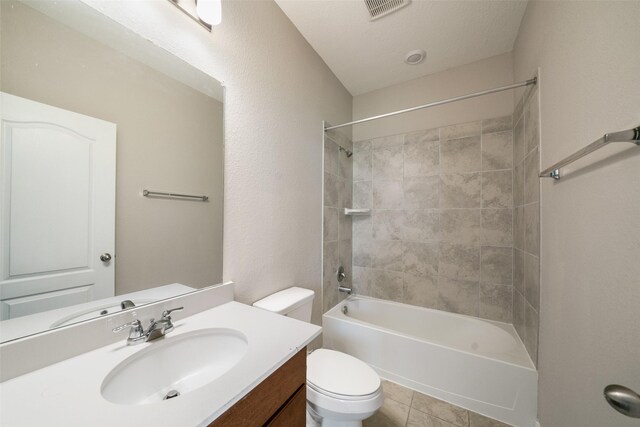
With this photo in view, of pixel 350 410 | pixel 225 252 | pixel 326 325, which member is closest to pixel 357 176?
pixel 326 325

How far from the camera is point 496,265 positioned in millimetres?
1768

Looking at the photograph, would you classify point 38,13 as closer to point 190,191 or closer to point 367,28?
point 190,191

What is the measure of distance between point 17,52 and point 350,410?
1.64 meters

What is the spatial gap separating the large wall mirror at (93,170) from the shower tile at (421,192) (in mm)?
1742

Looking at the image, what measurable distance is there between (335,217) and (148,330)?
1.54 m

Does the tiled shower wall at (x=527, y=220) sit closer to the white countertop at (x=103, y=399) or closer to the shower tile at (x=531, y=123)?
the shower tile at (x=531, y=123)

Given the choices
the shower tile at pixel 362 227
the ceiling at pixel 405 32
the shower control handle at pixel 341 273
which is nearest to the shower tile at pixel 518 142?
the ceiling at pixel 405 32

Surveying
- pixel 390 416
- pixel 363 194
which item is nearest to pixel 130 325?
pixel 390 416

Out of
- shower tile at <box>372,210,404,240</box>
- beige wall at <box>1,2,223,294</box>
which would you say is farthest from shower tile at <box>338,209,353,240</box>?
beige wall at <box>1,2,223,294</box>

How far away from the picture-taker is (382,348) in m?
1.65

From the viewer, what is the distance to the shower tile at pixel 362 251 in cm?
229

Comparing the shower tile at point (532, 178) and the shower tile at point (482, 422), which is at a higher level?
the shower tile at point (532, 178)

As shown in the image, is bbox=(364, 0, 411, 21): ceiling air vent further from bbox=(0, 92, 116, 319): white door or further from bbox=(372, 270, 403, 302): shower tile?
bbox=(372, 270, 403, 302): shower tile

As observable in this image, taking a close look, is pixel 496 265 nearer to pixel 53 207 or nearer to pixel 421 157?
pixel 421 157
